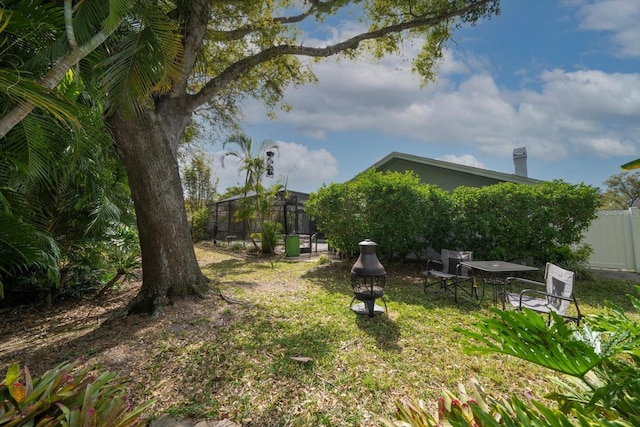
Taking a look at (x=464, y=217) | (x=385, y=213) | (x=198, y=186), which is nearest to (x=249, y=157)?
(x=385, y=213)

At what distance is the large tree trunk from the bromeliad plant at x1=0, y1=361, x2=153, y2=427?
278 cm

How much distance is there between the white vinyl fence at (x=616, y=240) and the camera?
A: 8094mm

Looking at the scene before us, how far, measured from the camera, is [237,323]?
170 inches

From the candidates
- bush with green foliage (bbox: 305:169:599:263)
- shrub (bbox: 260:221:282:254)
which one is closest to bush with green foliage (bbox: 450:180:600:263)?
bush with green foliage (bbox: 305:169:599:263)

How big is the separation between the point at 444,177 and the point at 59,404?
37.7 ft

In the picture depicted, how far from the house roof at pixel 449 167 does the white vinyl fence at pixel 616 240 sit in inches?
87.5

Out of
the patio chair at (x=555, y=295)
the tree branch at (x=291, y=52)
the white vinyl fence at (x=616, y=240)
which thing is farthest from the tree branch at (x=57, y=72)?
the white vinyl fence at (x=616, y=240)

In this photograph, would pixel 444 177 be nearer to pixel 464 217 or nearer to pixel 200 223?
pixel 464 217

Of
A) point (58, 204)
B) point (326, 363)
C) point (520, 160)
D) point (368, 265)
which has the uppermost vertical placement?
point (520, 160)

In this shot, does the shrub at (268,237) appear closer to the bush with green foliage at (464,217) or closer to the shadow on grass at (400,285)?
the shadow on grass at (400,285)

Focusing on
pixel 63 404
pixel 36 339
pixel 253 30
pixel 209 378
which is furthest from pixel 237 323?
pixel 253 30

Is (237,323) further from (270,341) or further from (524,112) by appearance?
(524,112)

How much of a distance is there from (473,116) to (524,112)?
143cm

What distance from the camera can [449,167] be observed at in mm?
10547
